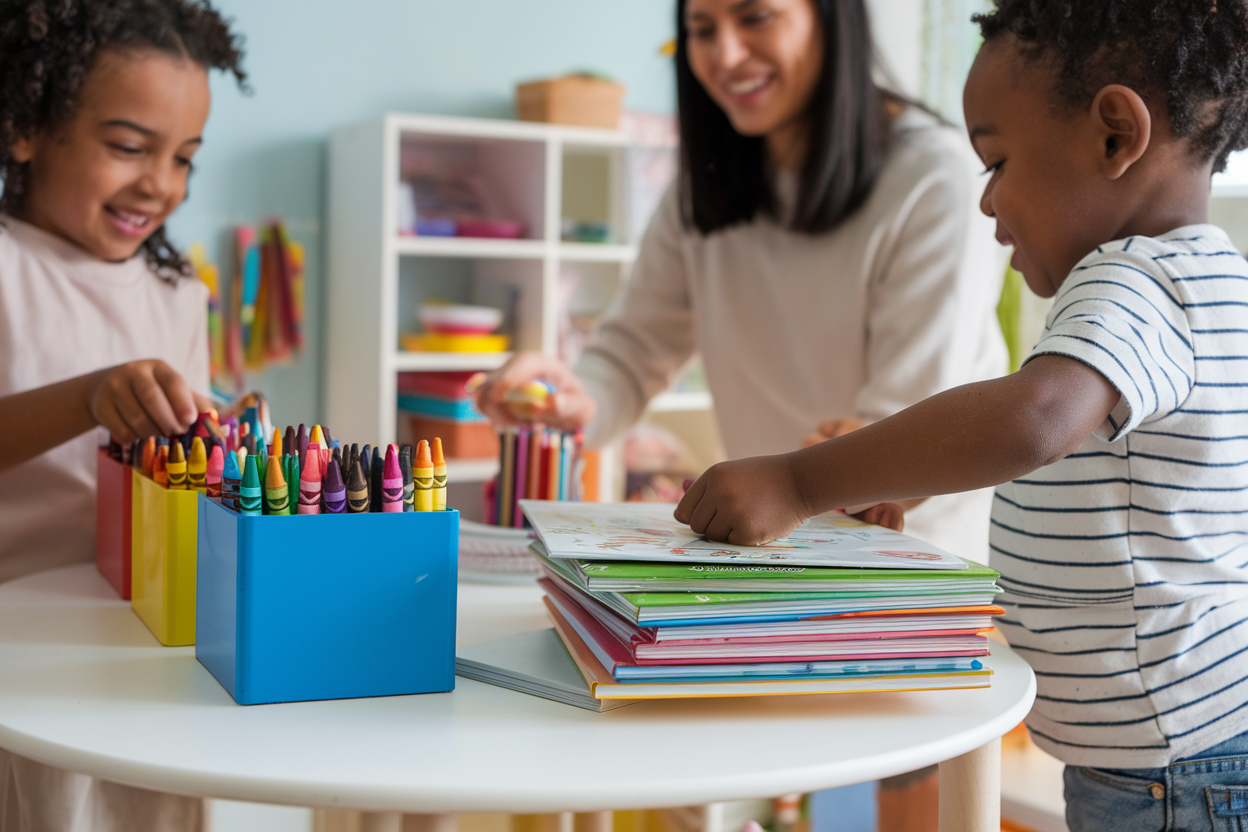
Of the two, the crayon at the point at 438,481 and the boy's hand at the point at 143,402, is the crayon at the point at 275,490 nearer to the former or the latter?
the crayon at the point at 438,481

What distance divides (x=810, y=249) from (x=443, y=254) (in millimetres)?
1185

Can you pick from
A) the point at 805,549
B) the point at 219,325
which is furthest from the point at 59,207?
the point at 219,325

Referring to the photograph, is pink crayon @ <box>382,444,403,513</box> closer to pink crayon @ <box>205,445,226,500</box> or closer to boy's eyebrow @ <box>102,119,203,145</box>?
pink crayon @ <box>205,445,226,500</box>

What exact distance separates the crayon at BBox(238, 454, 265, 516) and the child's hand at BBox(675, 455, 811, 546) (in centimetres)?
26

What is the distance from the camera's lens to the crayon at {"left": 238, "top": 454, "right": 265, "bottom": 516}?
61 centimetres

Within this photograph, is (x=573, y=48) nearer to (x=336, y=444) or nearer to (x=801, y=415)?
(x=801, y=415)

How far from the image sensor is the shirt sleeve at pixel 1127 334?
0.62 metres

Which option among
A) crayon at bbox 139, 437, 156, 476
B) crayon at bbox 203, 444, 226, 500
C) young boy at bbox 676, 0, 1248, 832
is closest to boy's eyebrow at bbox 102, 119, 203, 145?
crayon at bbox 139, 437, 156, 476

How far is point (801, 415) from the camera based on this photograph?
145 centimetres

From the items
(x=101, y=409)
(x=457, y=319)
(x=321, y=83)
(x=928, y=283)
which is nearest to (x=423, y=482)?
(x=101, y=409)

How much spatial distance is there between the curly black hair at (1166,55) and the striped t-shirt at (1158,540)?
9 centimetres

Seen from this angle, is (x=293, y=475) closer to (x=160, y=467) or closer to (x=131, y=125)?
(x=160, y=467)

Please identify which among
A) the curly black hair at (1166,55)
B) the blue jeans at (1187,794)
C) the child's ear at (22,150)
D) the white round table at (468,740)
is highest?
the curly black hair at (1166,55)

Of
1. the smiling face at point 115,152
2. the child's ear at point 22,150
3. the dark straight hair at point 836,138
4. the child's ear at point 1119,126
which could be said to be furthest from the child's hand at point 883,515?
the child's ear at point 22,150
